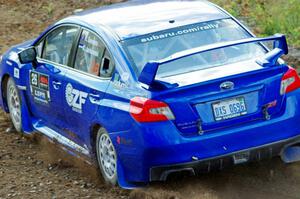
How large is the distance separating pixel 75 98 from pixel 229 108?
1.71 meters

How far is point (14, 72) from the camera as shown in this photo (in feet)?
33.3

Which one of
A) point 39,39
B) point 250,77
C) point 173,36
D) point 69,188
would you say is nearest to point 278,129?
point 250,77

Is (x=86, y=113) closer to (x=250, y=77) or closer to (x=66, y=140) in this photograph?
(x=66, y=140)

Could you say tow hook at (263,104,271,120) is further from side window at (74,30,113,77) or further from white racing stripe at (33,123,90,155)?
white racing stripe at (33,123,90,155)

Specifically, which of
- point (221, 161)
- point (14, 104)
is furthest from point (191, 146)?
point (14, 104)

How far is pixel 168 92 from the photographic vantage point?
732 centimetres

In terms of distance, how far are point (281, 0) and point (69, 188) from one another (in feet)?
26.7

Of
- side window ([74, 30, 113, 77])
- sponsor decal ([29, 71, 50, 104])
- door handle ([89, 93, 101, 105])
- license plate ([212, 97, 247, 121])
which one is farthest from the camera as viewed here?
sponsor decal ([29, 71, 50, 104])

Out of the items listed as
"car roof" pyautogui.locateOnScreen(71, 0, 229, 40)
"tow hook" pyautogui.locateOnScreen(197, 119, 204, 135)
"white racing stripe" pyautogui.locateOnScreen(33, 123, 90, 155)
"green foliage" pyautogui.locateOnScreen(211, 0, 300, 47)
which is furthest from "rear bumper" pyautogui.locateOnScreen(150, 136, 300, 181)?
"green foliage" pyautogui.locateOnScreen(211, 0, 300, 47)

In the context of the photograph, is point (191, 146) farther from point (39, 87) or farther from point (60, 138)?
point (39, 87)

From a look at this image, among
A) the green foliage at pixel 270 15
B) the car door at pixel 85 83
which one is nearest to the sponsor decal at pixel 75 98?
the car door at pixel 85 83

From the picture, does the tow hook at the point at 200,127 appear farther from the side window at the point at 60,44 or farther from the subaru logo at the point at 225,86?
the side window at the point at 60,44

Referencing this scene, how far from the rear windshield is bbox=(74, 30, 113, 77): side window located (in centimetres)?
30

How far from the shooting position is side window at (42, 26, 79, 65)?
9.02 meters
